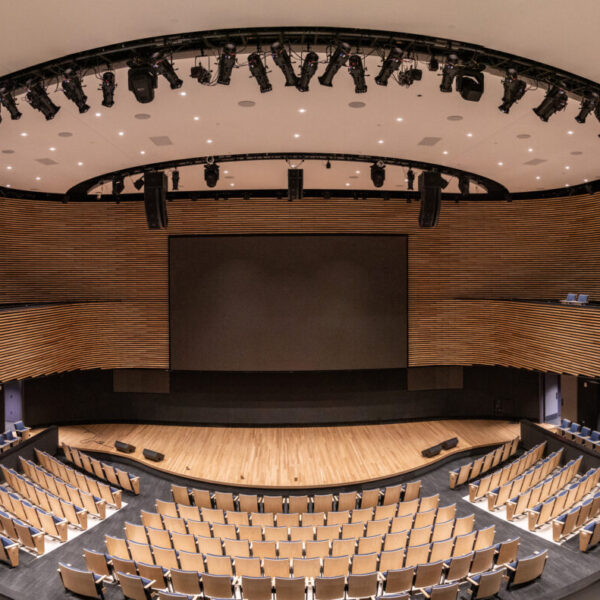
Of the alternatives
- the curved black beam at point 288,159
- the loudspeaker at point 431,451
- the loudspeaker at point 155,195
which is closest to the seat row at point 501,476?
the loudspeaker at point 431,451

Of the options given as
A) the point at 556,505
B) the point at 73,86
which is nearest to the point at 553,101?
the point at 73,86

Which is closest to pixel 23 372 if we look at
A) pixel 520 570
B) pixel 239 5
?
pixel 239 5

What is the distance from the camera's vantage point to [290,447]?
11.7 metres

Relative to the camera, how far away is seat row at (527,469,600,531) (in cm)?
760

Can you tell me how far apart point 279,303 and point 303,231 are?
1998mm

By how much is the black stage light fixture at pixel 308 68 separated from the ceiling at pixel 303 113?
1.16ft

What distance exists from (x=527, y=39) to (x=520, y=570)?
19.7ft

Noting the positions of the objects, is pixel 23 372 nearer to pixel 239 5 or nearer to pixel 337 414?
pixel 337 414

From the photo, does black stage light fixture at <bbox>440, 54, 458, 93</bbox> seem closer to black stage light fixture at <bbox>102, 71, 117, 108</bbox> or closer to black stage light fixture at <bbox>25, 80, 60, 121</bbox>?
black stage light fixture at <bbox>102, 71, 117, 108</bbox>

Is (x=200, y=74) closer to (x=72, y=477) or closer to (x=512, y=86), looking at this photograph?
(x=512, y=86)

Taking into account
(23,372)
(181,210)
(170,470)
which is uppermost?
(181,210)

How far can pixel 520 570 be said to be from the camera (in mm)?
5887

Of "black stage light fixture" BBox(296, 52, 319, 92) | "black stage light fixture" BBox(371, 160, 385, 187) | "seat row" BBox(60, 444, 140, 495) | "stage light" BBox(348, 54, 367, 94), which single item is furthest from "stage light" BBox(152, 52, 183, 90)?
"seat row" BBox(60, 444, 140, 495)

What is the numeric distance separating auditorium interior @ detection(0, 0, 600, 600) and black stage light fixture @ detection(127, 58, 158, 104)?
0.16 feet
